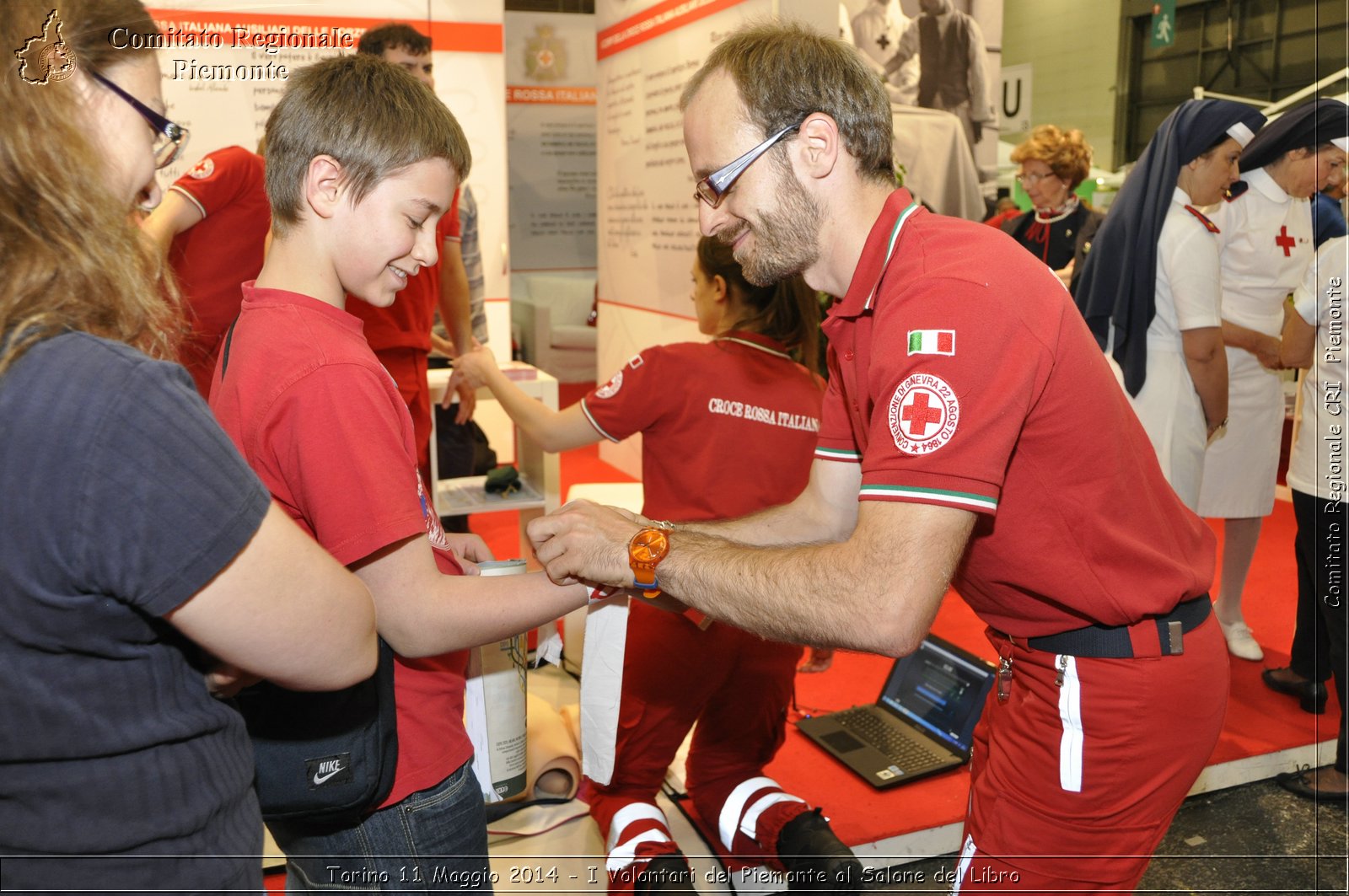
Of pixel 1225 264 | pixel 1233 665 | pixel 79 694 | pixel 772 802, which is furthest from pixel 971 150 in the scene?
pixel 79 694

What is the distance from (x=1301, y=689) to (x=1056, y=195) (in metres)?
2.62

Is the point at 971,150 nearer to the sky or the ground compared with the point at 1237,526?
nearer to the sky

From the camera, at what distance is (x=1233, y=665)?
13.3 feet

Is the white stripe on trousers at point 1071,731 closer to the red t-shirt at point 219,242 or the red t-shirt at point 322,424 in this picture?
the red t-shirt at point 322,424

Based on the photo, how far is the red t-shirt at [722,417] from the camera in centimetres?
254

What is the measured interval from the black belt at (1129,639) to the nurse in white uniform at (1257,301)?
93.5 inches

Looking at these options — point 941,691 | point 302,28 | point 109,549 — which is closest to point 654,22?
point 302,28

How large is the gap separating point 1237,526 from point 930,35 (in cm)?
275

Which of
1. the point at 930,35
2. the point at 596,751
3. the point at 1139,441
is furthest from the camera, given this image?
the point at 930,35

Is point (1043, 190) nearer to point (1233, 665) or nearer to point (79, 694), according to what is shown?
point (1233, 665)

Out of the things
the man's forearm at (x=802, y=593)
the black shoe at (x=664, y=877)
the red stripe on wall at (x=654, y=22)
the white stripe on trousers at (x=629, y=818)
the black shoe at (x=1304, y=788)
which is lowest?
the black shoe at (x=1304, y=788)

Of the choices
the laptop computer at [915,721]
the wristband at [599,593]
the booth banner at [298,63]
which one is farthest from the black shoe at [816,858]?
the booth banner at [298,63]

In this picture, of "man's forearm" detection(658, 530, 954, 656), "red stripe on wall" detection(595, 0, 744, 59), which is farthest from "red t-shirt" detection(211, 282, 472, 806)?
"red stripe on wall" detection(595, 0, 744, 59)

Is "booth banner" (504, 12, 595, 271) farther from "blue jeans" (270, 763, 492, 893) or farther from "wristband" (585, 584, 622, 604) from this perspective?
"blue jeans" (270, 763, 492, 893)
